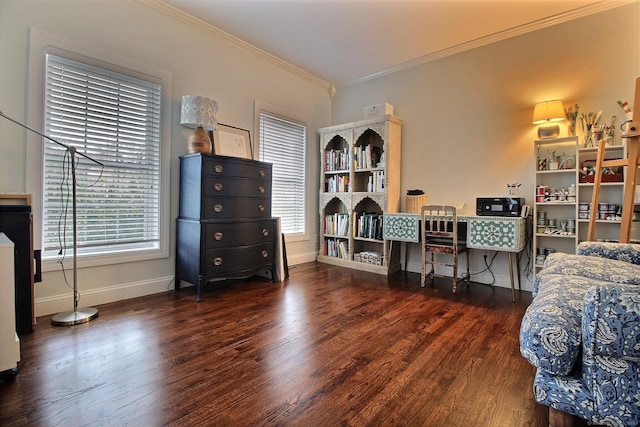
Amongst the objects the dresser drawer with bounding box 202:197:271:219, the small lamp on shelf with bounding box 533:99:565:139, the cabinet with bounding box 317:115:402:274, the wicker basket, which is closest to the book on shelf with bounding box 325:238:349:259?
the cabinet with bounding box 317:115:402:274

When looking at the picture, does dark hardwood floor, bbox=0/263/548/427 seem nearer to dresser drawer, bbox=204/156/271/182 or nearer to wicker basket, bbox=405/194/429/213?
dresser drawer, bbox=204/156/271/182

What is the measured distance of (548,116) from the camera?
2.96 m

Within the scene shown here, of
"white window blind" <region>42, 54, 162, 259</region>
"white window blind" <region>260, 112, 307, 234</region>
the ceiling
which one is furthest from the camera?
"white window blind" <region>260, 112, 307, 234</region>

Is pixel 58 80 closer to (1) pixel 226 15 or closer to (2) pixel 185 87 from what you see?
(2) pixel 185 87

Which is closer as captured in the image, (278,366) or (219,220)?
(278,366)

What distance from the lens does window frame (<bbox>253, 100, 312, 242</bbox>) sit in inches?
151

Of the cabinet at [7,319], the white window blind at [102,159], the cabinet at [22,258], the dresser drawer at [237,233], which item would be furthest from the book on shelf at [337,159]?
the cabinet at [7,319]

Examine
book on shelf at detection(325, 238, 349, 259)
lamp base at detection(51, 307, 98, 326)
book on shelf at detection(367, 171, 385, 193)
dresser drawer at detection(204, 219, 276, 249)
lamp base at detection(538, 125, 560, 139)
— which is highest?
lamp base at detection(538, 125, 560, 139)

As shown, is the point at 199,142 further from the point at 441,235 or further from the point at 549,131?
the point at 549,131

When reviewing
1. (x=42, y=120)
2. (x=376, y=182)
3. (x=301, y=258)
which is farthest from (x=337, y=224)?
(x=42, y=120)

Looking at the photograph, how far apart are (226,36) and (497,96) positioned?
9.90 feet

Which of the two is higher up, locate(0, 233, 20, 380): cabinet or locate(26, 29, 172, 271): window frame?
locate(26, 29, 172, 271): window frame

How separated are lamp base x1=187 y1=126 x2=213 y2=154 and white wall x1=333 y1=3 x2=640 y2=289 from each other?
2424 millimetres

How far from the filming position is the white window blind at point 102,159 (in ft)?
7.89
